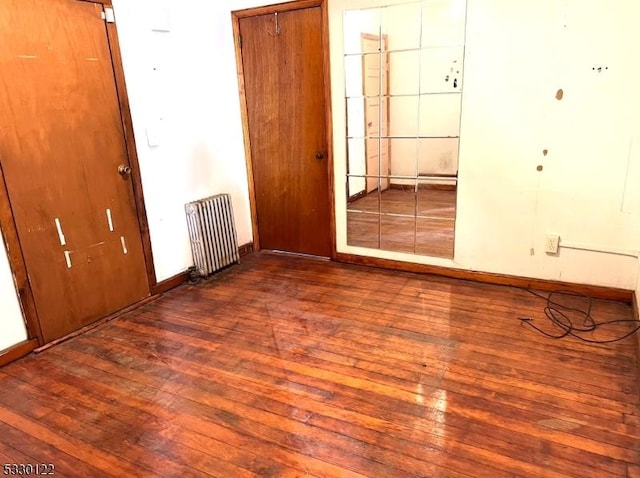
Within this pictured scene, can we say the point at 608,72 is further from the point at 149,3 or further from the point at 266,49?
the point at 149,3

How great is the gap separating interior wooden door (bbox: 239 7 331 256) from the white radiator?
0.49 metres

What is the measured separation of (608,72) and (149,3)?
311cm

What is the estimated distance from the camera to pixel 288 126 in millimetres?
4047

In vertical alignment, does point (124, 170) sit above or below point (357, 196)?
above

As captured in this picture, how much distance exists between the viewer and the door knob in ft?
10.4

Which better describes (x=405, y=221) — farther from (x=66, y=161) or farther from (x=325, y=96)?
(x=66, y=161)

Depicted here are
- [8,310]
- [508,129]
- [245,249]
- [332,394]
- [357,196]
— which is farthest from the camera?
[245,249]

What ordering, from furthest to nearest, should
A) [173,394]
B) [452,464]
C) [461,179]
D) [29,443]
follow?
[461,179]
[173,394]
[29,443]
[452,464]

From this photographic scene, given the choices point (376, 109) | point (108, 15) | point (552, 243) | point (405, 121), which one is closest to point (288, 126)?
point (376, 109)

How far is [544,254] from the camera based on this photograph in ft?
10.7

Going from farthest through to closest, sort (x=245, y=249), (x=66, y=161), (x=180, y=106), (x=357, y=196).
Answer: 1. (x=245, y=249)
2. (x=357, y=196)
3. (x=180, y=106)
4. (x=66, y=161)

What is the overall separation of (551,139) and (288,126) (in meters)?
2.12

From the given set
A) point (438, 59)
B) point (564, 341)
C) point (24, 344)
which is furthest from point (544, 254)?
point (24, 344)

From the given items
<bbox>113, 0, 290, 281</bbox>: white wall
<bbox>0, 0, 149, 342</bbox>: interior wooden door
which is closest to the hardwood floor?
<bbox>0, 0, 149, 342</bbox>: interior wooden door
